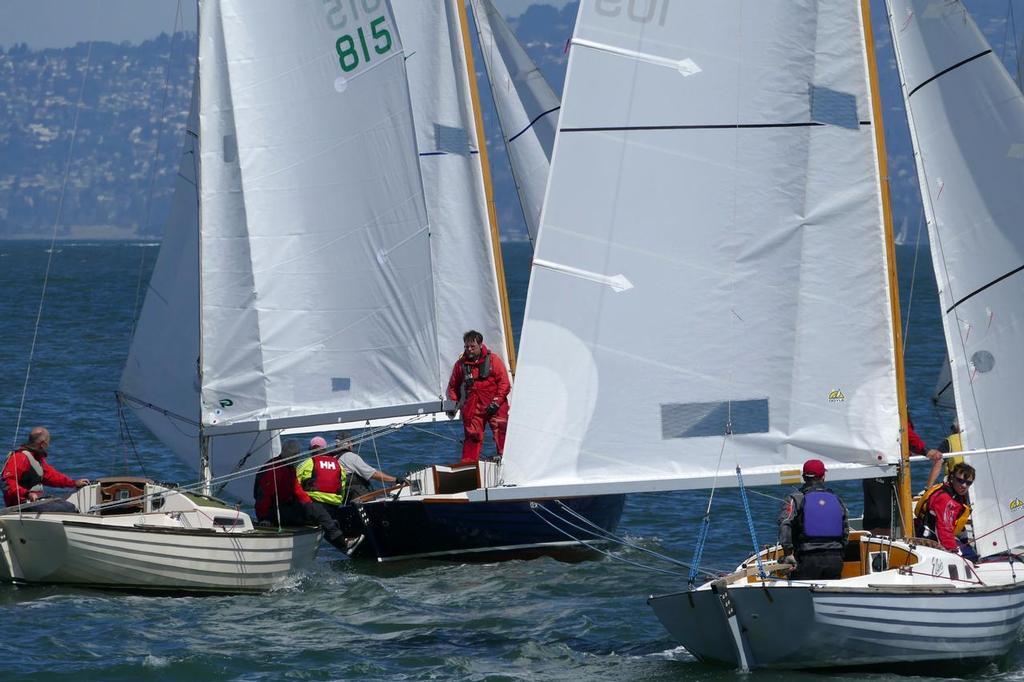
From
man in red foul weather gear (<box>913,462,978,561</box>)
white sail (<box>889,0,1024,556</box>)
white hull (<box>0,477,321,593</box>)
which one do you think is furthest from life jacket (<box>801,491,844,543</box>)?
white hull (<box>0,477,321,593</box>)

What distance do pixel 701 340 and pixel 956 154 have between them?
2.38 meters

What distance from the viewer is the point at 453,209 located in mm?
19719

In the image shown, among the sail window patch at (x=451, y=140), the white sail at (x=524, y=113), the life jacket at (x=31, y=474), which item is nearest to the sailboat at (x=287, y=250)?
the sail window patch at (x=451, y=140)

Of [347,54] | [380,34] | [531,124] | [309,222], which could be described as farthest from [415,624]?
[531,124]

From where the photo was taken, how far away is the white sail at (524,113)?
20938 millimetres

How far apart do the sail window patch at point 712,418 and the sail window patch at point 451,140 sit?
7814 millimetres

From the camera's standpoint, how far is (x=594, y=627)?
14.7 meters

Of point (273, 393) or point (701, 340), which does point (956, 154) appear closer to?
point (701, 340)

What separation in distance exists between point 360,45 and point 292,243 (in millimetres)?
2173

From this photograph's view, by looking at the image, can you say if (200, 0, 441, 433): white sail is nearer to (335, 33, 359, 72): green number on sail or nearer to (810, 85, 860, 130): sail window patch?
(335, 33, 359, 72): green number on sail

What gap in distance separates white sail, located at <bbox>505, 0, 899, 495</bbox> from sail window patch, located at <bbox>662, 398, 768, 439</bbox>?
0.01 metres

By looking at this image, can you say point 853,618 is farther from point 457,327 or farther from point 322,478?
point 457,327

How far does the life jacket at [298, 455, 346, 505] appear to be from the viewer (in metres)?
17.9

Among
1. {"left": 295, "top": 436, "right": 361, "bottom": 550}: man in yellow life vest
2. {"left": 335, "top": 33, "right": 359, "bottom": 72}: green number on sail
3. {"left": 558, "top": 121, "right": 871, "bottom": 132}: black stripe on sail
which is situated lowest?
{"left": 295, "top": 436, "right": 361, "bottom": 550}: man in yellow life vest
